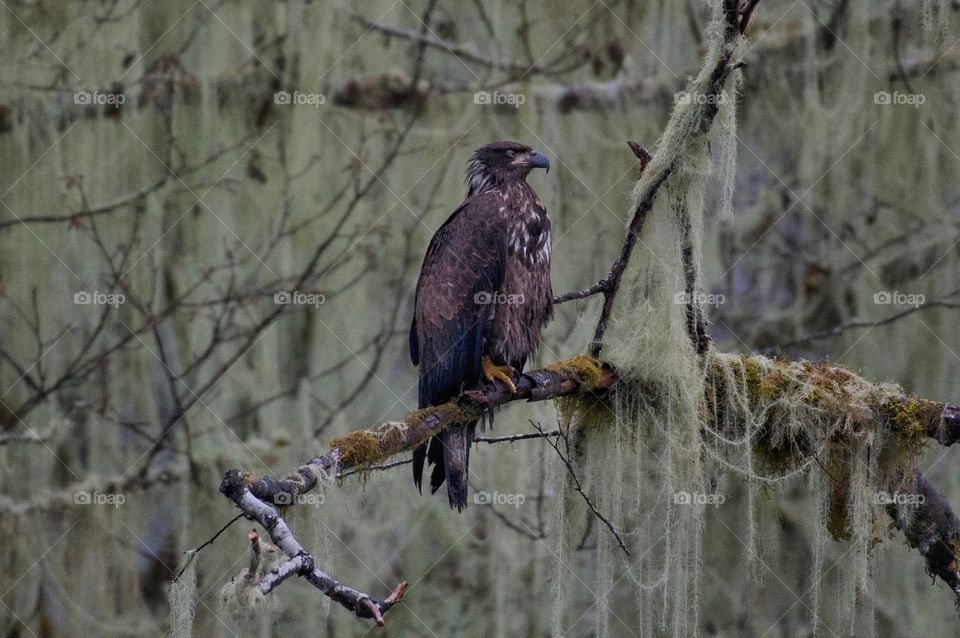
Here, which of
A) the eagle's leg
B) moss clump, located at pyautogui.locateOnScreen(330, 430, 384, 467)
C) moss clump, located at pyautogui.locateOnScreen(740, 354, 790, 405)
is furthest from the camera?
the eagle's leg

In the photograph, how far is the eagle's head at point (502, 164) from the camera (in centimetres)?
591

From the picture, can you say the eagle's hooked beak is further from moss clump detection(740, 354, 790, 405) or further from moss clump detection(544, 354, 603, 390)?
moss clump detection(740, 354, 790, 405)

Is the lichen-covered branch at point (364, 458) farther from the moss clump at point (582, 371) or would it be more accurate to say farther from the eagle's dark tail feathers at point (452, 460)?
the eagle's dark tail feathers at point (452, 460)

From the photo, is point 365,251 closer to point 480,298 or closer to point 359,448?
point 480,298

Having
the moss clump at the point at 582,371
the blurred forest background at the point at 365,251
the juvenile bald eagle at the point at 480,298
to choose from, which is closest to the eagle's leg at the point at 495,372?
the juvenile bald eagle at the point at 480,298

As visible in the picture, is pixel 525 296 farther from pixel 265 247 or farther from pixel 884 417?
pixel 265 247

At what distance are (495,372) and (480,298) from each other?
0.37 metres

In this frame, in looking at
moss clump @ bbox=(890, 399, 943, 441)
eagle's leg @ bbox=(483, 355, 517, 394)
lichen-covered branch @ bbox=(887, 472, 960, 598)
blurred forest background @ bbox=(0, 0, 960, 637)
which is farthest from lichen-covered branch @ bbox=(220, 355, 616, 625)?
blurred forest background @ bbox=(0, 0, 960, 637)

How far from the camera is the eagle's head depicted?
5.91 m

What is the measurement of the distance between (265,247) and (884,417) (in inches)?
170

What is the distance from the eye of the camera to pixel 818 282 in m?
8.27

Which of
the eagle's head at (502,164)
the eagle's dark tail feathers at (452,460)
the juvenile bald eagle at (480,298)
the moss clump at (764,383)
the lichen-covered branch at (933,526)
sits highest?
the eagle's head at (502,164)

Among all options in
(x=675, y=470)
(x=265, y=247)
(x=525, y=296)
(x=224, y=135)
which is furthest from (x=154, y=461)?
(x=675, y=470)

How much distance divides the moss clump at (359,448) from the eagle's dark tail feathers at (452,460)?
2.18 feet
